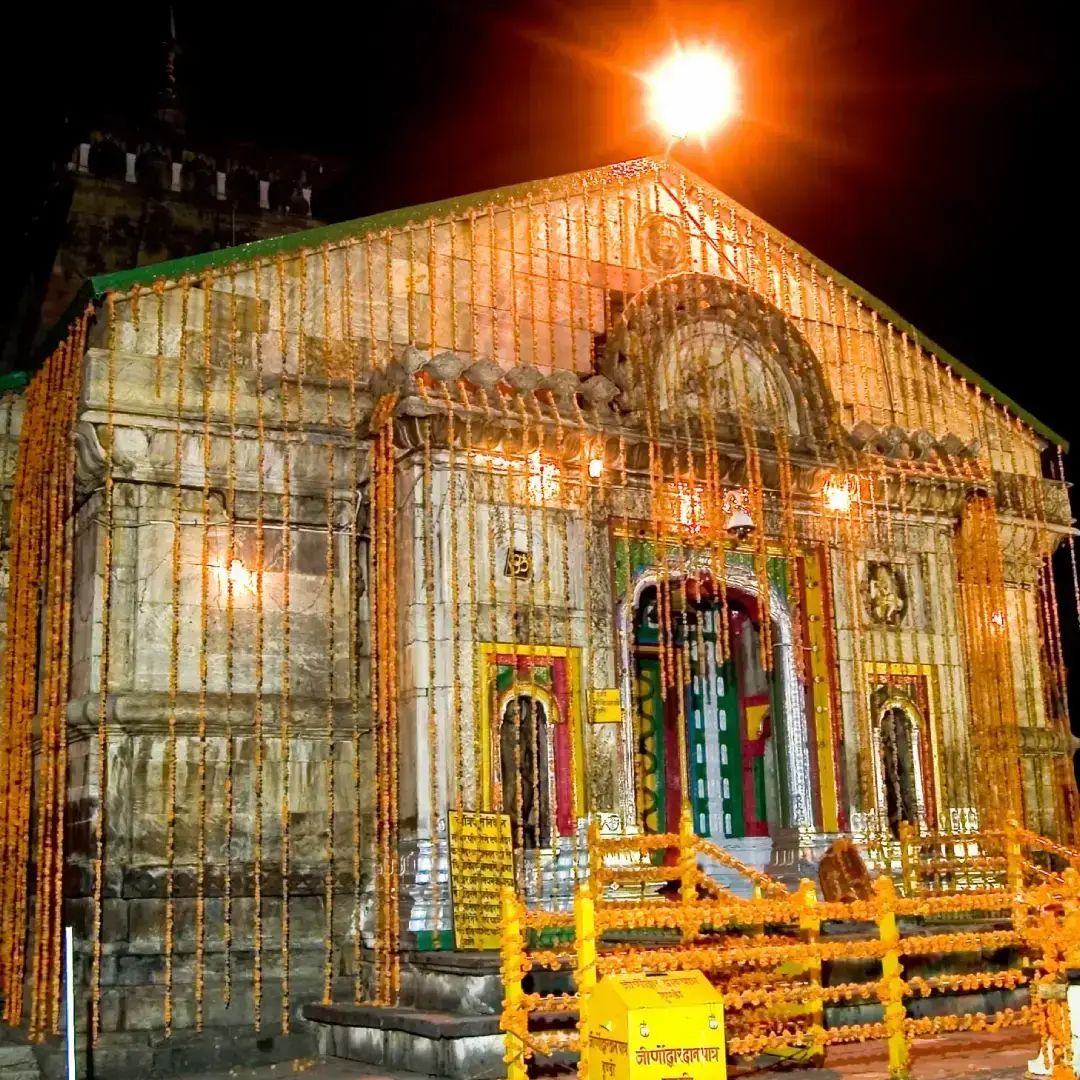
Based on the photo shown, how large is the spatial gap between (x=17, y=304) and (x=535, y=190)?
15.5 m

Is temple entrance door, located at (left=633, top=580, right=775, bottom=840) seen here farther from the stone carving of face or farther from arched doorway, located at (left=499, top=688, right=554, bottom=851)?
the stone carving of face

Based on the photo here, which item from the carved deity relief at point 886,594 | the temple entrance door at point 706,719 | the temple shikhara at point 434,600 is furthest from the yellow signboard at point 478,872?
the carved deity relief at point 886,594

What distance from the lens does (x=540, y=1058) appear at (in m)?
11.4

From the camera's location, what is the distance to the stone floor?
35.6ft

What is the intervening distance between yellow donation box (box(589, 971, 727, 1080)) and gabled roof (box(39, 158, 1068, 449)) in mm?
9497

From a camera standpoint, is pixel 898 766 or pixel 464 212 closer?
pixel 464 212

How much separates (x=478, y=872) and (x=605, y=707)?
8.51ft

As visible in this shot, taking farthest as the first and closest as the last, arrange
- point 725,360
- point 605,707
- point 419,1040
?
point 725,360, point 605,707, point 419,1040

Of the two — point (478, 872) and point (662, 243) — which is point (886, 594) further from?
point (478, 872)

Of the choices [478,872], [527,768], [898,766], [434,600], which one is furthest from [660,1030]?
[898,766]

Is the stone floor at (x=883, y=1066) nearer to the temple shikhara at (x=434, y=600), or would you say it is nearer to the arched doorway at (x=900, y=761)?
the temple shikhara at (x=434, y=600)

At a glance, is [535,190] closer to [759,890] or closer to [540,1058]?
[759,890]

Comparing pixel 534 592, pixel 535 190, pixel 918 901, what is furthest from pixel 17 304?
pixel 918 901

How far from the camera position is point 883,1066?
1134cm
